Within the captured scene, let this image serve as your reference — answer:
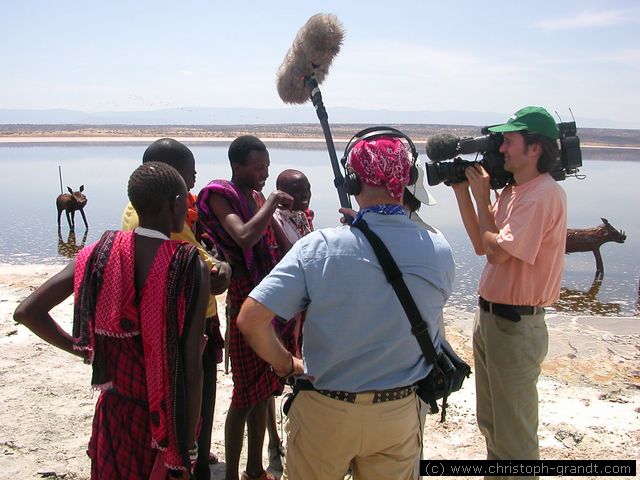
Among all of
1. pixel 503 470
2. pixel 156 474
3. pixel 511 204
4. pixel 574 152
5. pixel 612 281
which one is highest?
pixel 574 152

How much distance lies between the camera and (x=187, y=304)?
226cm

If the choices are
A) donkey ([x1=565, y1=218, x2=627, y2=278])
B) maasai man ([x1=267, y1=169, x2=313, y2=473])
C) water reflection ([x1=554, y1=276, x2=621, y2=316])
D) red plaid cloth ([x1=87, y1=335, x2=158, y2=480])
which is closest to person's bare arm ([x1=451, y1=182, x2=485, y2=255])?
maasai man ([x1=267, y1=169, x2=313, y2=473])

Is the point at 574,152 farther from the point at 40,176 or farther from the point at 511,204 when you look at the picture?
the point at 40,176

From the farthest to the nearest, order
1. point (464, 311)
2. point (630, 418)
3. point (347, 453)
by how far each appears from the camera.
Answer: point (464, 311), point (630, 418), point (347, 453)

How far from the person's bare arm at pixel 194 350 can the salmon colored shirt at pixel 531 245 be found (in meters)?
1.55

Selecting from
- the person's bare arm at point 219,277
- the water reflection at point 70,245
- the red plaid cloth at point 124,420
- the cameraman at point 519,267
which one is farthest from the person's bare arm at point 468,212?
the water reflection at point 70,245

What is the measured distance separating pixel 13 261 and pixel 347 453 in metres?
10.9

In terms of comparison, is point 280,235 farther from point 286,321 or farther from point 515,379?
point 515,379

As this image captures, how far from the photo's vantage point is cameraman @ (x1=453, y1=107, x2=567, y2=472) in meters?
3.05

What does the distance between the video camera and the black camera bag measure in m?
1.11

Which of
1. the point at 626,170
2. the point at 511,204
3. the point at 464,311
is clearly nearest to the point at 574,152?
the point at 511,204

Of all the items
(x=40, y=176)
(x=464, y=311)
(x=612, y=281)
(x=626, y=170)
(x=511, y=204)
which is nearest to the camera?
(x=511, y=204)

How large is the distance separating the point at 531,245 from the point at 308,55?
5.62ft

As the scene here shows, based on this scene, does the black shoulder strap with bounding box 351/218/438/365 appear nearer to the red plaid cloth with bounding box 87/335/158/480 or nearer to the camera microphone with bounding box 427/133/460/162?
the red plaid cloth with bounding box 87/335/158/480
